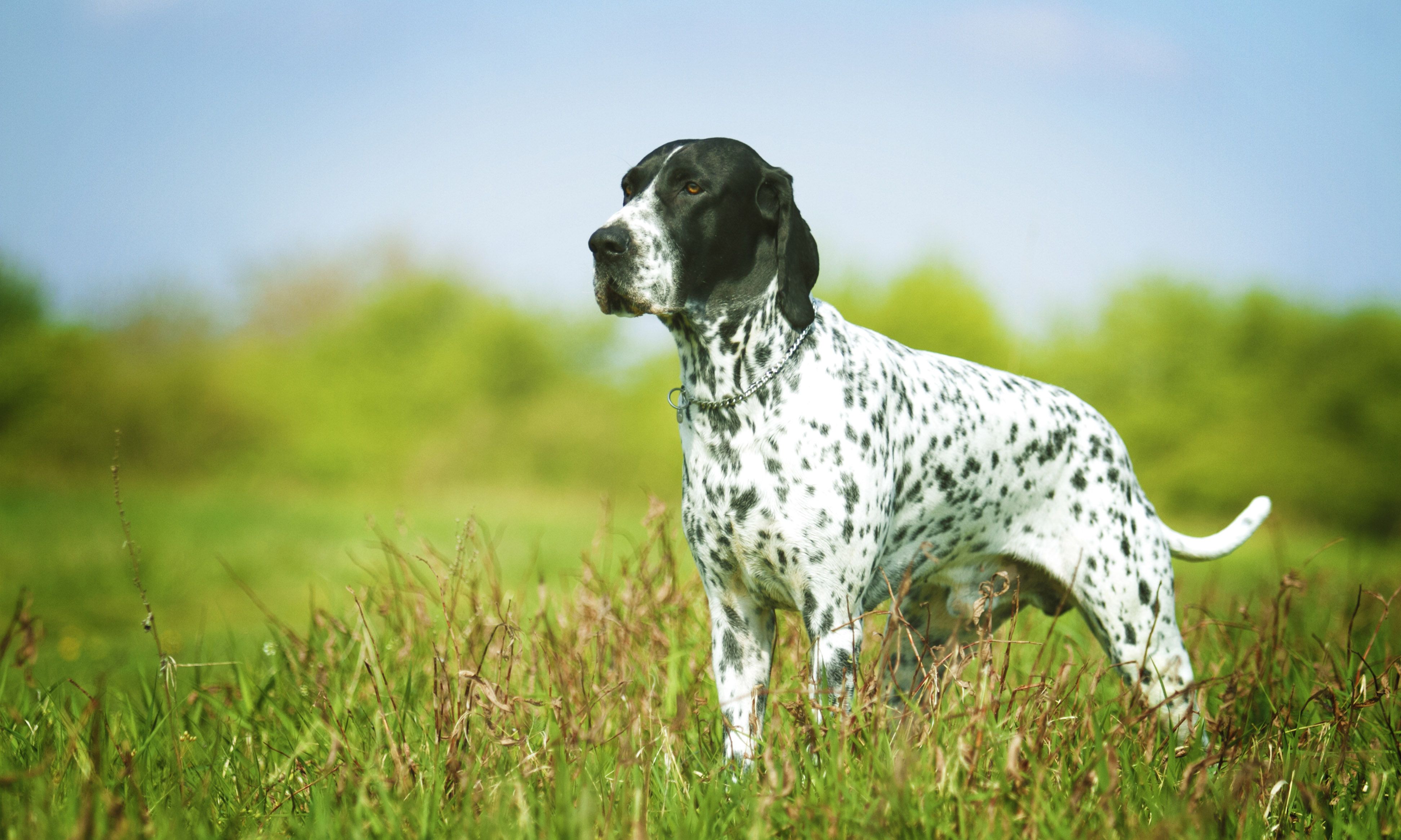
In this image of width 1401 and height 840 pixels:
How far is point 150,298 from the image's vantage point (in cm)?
1625

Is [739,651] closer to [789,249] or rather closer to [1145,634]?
[789,249]

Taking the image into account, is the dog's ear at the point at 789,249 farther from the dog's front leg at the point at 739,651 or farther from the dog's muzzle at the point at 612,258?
the dog's front leg at the point at 739,651

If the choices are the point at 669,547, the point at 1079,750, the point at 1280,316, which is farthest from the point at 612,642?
the point at 1280,316

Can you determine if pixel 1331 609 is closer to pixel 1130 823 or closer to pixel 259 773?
pixel 1130 823

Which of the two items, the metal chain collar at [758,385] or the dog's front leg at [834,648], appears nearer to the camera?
the dog's front leg at [834,648]

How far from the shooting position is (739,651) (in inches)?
120

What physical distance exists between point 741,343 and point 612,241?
513 millimetres

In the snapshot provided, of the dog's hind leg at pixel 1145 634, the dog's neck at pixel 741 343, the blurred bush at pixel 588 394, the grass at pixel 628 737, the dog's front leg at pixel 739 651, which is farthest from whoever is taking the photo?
the blurred bush at pixel 588 394

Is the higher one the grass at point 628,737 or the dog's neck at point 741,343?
the dog's neck at point 741,343

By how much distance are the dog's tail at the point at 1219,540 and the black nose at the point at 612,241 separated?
7.72 ft

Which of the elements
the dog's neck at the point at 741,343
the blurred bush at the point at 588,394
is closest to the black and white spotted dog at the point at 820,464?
the dog's neck at the point at 741,343

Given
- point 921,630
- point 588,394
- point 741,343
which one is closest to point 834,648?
point 741,343

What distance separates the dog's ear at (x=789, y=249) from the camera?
9.48ft

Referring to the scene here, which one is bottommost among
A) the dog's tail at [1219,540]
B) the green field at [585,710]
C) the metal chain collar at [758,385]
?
the green field at [585,710]
